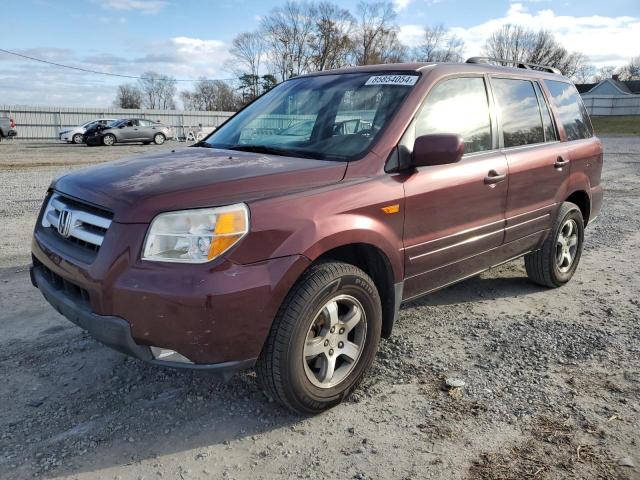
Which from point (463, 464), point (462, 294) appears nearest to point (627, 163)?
point (462, 294)

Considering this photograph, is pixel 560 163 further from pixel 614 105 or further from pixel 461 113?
pixel 614 105

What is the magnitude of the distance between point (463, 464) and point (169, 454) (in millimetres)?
1400

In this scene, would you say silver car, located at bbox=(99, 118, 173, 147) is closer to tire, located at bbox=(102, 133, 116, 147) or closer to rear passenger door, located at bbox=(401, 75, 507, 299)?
tire, located at bbox=(102, 133, 116, 147)

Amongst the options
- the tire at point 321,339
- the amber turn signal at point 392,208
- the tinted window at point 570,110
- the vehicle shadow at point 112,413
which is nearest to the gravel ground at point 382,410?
the vehicle shadow at point 112,413

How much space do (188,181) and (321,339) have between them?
1.07m

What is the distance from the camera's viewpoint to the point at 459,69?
3828 millimetres

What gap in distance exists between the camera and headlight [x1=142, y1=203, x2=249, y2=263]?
8.03 ft

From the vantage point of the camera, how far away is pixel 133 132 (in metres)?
28.4

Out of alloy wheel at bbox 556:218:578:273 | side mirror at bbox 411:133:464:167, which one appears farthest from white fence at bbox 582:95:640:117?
side mirror at bbox 411:133:464:167

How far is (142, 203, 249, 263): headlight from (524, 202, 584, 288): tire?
10.8 ft

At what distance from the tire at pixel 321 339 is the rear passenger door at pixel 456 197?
47cm

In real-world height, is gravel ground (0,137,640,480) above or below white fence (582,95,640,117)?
below

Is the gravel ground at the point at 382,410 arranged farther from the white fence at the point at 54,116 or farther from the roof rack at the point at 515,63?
the white fence at the point at 54,116

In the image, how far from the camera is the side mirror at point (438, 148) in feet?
10.1
